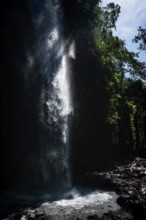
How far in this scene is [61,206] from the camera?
39.9ft

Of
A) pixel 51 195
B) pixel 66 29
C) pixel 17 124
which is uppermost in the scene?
pixel 66 29

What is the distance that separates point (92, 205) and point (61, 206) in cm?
132

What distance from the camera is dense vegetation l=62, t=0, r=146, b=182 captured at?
2231 centimetres

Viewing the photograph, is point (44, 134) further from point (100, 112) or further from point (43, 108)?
point (100, 112)

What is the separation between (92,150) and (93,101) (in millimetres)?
3958

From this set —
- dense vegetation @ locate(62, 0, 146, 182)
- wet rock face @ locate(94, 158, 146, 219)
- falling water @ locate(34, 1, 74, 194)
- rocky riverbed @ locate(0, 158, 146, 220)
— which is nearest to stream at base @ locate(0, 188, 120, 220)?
rocky riverbed @ locate(0, 158, 146, 220)

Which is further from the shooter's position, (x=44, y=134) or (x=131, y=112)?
(x=131, y=112)

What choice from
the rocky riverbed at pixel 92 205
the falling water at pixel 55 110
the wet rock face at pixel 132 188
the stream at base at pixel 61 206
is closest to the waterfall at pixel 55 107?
the falling water at pixel 55 110

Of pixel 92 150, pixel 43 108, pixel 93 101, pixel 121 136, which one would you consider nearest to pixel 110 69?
pixel 93 101

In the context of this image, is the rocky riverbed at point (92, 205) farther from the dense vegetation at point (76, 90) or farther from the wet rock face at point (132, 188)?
the dense vegetation at point (76, 90)

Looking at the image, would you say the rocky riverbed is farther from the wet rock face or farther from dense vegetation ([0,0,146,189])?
dense vegetation ([0,0,146,189])

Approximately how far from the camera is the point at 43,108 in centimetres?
1817

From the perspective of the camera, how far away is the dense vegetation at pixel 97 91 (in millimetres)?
22312

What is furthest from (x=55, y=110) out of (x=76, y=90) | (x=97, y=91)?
(x=97, y=91)
